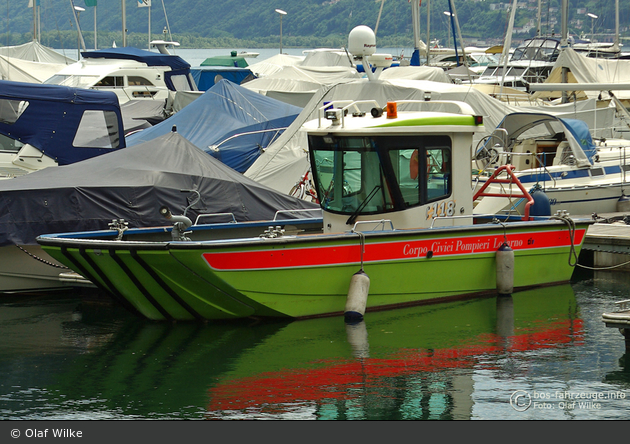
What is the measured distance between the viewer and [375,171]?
12031 mm

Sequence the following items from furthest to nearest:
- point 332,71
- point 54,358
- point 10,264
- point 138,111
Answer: point 332,71 < point 138,111 < point 10,264 < point 54,358

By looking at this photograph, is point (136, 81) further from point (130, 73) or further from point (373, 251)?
point (373, 251)

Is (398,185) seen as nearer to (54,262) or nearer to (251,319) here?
(251,319)

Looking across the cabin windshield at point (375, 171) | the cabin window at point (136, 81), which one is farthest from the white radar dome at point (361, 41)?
the cabin window at point (136, 81)

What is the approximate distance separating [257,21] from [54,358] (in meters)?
154

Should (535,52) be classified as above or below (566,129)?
above

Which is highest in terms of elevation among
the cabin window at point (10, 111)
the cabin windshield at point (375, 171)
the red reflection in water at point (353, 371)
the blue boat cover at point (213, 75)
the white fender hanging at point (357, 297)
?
the blue boat cover at point (213, 75)

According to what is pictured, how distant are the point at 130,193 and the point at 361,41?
4404 mm

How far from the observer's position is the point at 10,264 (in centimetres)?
1318

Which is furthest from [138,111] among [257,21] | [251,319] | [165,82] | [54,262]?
[257,21]

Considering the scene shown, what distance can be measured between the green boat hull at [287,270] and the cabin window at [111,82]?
20803 mm

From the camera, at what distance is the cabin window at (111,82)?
3105 centimetres

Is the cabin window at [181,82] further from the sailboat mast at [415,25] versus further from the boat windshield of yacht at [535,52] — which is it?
the boat windshield of yacht at [535,52]

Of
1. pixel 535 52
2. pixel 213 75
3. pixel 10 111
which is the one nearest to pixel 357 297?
pixel 10 111
